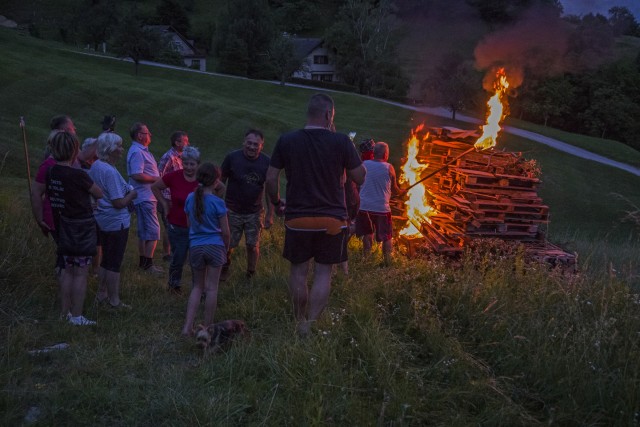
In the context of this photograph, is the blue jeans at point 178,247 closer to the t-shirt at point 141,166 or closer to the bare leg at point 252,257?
the bare leg at point 252,257

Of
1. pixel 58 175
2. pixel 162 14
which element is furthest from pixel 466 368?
pixel 162 14

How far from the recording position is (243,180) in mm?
6094

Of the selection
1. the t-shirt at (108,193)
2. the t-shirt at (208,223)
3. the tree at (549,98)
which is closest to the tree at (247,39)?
the tree at (549,98)

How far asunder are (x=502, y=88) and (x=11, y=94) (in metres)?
24.3

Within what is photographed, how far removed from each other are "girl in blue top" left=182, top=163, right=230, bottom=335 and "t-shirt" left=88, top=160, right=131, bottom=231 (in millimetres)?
835

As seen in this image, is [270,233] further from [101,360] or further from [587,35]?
[587,35]

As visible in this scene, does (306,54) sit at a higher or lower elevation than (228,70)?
higher

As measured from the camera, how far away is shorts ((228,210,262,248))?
20.3ft

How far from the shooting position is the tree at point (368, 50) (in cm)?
4553

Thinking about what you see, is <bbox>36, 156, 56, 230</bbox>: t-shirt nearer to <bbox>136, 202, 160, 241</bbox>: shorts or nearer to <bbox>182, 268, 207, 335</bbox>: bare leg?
<bbox>136, 202, 160, 241</bbox>: shorts

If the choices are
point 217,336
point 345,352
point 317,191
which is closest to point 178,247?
point 217,336

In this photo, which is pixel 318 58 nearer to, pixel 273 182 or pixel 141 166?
pixel 141 166

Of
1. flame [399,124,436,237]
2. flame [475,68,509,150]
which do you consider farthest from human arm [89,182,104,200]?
flame [399,124,436,237]

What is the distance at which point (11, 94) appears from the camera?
24.5 m
